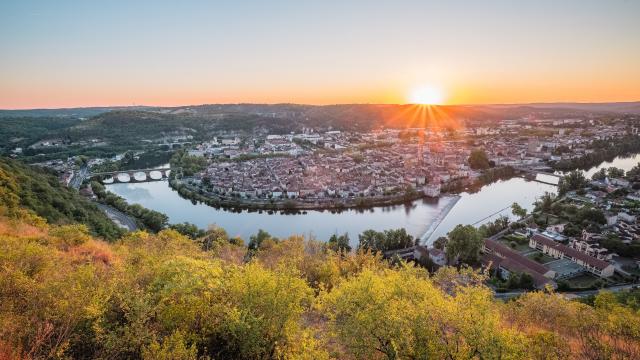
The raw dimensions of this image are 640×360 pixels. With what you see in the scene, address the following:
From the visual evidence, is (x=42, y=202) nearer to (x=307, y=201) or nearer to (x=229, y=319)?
(x=229, y=319)

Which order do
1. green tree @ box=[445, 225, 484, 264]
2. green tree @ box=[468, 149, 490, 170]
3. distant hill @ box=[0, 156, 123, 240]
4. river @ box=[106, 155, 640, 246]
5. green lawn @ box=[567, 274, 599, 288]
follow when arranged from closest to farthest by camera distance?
1. distant hill @ box=[0, 156, 123, 240]
2. green lawn @ box=[567, 274, 599, 288]
3. green tree @ box=[445, 225, 484, 264]
4. river @ box=[106, 155, 640, 246]
5. green tree @ box=[468, 149, 490, 170]

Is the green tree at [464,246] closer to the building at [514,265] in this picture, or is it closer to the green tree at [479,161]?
the building at [514,265]

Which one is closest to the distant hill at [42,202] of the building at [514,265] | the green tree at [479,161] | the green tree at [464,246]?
the green tree at [464,246]

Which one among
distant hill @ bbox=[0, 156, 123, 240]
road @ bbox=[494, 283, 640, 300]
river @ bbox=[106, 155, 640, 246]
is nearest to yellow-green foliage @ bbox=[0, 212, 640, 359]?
road @ bbox=[494, 283, 640, 300]

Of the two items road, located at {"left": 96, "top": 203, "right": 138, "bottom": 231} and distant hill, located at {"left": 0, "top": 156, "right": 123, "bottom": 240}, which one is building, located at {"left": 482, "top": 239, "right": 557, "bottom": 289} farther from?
road, located at {"left": 96, "top": 203, "right": 138, "bottom": 231}

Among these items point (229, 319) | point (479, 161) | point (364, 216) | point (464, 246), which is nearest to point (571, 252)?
point (464, 246)

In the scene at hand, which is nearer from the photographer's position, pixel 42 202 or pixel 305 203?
pixel 42 202
